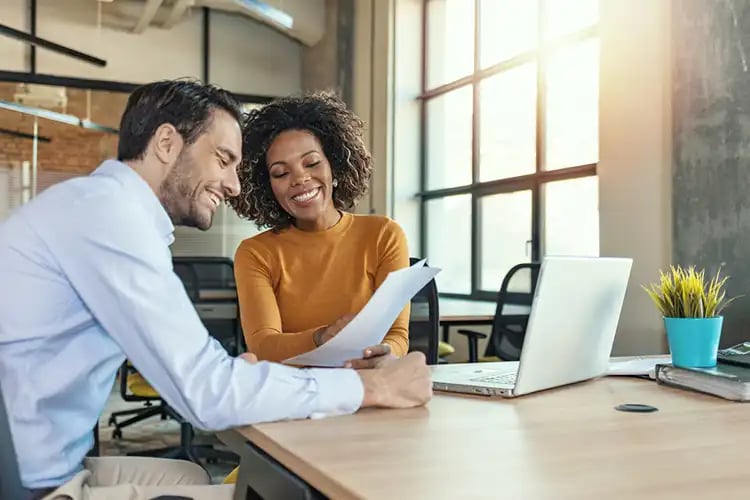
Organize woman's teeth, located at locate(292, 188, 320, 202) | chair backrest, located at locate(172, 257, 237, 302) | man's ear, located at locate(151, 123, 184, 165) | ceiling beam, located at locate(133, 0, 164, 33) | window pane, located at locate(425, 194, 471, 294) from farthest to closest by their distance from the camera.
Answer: ceiling beam, located at locate(133, 0, 164, 33), window pane, located at locate(425, 194, 471, 294), chair backrest, located at locate(172, 257, 237, 302), woman's teeth, located at locate(292, 188, 320, 202), man's ear, located at locate(151, 123, 184, 165)

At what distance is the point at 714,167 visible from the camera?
288cm

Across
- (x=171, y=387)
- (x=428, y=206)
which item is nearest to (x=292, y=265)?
(x=171, y=387)

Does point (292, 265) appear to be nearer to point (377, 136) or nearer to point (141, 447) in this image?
point (141, 447)

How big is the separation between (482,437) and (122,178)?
70 centimetres

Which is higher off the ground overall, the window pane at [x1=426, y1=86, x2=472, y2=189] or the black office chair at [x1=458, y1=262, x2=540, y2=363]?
the window pane at [x1=426, y1=86, x2=472, y2=189]

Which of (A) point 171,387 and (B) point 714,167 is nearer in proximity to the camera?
(A) point 171,387

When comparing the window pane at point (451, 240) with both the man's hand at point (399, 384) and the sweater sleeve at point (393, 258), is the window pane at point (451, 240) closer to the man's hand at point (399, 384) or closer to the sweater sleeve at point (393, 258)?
the sweater sleeve at point (393, 258)

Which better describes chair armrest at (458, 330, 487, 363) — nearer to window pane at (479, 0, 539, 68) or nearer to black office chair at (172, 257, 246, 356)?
black office chair at (172, 257, 246, 356)

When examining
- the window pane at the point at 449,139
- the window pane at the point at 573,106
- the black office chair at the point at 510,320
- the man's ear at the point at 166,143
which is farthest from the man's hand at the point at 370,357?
the window pane at the point at 449,139

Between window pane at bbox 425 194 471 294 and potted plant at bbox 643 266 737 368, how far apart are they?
149 inches

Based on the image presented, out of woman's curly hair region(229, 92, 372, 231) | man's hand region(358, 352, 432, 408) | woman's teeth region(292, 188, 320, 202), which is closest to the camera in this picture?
man's hand region(358, 352, 432, 408)

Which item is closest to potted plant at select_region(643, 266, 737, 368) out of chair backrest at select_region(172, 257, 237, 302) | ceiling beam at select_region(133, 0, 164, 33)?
chair backrest at select_region(172, 257, 237, 302)

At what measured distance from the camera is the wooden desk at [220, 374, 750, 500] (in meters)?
0.79

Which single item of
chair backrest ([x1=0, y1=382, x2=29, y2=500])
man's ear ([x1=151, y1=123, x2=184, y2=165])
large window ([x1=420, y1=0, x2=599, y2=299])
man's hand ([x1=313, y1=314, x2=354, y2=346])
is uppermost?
large window ([x1=420, y1=0, x2=599, y2=299])
